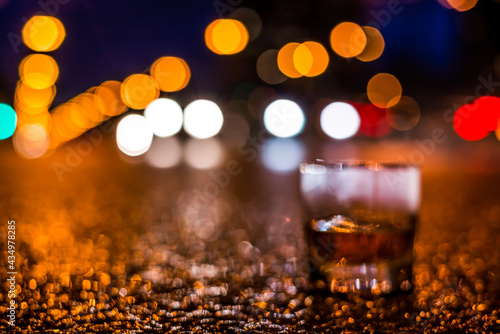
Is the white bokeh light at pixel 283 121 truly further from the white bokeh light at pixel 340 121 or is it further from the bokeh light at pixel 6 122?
the bokeh light at pixel 6 122

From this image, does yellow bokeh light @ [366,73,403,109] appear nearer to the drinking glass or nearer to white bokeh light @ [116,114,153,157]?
white bokeh light @ [116,114,153,157]

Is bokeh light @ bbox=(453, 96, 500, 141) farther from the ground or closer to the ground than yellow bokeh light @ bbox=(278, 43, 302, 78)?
closer to the ground

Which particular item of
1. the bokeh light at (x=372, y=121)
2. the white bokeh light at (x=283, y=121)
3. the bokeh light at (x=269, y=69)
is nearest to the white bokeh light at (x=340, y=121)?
the bokeh light at (x=372, y=121)

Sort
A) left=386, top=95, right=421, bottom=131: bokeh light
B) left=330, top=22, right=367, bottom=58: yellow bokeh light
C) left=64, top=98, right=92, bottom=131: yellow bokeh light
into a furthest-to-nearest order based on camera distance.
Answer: left=330, top=22, right=367, bottom=58: yellow bokeh light → left=386, top=95, right=421, bottom=131: bokeh light → left=64, top=98, right=92, bottom=131: yellow bokeh light

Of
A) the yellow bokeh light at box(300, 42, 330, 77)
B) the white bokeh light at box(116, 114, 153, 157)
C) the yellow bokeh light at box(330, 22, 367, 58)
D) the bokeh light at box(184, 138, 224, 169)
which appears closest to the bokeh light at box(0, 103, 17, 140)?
the white bokeh light at box(116, 114, 153, 157)

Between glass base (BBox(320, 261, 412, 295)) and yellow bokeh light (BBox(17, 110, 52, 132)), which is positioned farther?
yellow bokeh light (BBox(17, 110, 52, 132))

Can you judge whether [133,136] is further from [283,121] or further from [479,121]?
[479,121]
